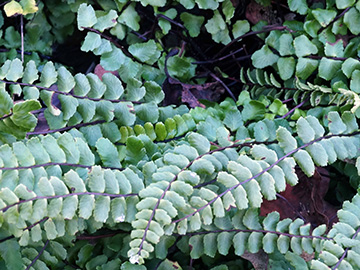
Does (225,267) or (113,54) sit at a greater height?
(113,54)

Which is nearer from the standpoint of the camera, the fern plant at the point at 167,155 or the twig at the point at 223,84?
the fern plant at the point at 167,155

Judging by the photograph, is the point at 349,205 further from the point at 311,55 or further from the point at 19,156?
the point at 19,156

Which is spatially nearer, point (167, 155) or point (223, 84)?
point (167, 155)

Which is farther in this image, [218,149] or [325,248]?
[218,149]

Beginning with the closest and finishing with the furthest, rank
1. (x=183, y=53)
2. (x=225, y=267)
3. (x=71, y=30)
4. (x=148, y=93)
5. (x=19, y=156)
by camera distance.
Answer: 1. (x=19, y=156)
2. (x=225, y=267)
3. (x=148, y=93)
4. (x=183, y=53)
5. (x=71, y=30)

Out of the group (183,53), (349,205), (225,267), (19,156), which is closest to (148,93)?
(183,53)

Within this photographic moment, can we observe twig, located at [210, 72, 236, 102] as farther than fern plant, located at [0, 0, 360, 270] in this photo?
Yes

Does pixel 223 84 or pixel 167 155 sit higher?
pixel 167 155

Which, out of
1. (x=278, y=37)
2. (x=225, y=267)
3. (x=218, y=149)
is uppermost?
(x=278, y=37)
